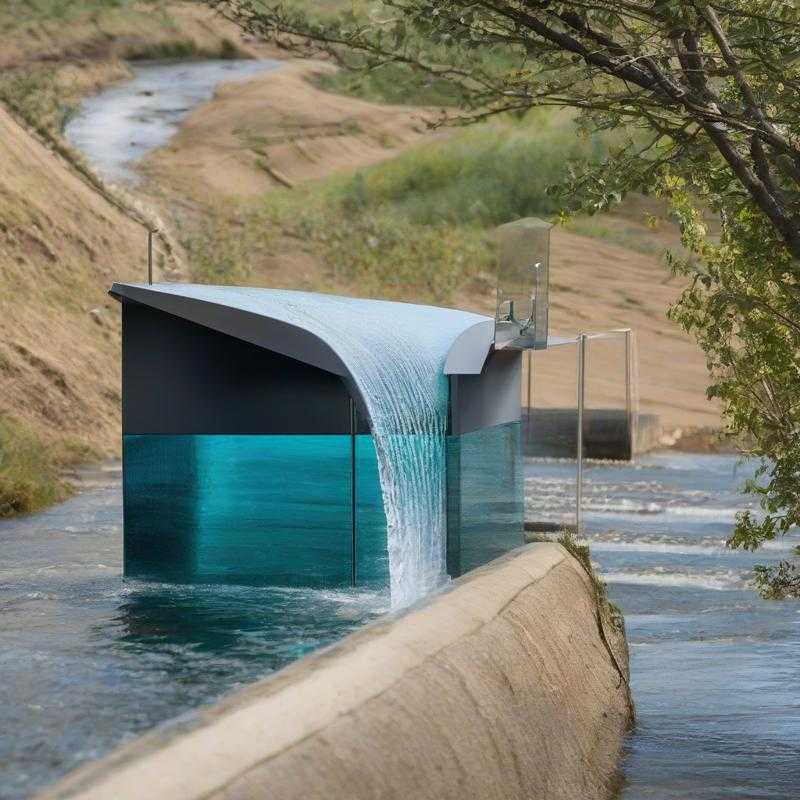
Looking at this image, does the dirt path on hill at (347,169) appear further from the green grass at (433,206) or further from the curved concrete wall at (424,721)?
the curved concrete wall at (424,721)

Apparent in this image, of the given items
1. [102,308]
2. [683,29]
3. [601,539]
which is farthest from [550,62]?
[102,308]

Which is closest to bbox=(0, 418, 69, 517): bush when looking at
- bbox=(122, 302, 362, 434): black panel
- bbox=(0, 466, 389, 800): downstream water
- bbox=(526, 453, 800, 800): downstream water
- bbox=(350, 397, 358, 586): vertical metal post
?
bbox=(0, 466, 389, 800): downstream water

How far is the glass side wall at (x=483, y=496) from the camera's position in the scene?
7.75 meters

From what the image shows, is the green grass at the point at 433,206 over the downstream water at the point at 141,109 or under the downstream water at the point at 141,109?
under

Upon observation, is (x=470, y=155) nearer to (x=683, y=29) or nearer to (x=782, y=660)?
(x=782, y=660)

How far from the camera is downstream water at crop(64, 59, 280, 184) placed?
4141cm

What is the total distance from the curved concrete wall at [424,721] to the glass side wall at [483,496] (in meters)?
1.04

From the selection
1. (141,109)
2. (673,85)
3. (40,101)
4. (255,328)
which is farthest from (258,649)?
(141,109)

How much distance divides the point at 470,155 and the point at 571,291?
29.3ft

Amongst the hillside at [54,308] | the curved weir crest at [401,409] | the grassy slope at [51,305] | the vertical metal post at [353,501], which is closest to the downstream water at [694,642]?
the curved weir crest at [401,409]

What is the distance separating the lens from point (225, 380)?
8070 millimetres

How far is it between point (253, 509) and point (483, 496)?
41.5 inches

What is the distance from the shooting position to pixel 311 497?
8.16 metres

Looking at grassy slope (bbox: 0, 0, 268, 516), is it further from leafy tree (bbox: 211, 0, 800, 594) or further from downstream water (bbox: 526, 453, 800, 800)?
leafy tree (bbox: 211, 0, 800, 594)
